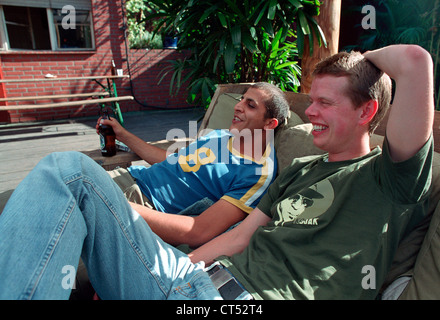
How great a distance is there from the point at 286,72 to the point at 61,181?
255 centimetres

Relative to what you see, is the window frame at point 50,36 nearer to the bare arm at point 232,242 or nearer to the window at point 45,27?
the window at point 45,27

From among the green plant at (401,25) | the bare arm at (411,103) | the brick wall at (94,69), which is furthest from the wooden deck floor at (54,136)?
the green plant at (401,25)

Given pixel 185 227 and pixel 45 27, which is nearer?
pixel 185 227

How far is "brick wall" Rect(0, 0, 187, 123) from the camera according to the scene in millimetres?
6270

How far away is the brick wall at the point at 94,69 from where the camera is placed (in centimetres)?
627

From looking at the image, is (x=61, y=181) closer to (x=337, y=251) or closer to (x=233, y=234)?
(x=233, y=234)

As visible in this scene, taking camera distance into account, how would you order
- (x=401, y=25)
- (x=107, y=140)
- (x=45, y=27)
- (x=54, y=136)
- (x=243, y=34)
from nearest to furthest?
(x=107, y=140)
(x=243, y=34)
(x=54, y=136)
(x=401, y=25)
(x=45, y=27)

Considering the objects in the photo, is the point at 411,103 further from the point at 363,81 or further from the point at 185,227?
the point at 185,227

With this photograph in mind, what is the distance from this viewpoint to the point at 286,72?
303cm

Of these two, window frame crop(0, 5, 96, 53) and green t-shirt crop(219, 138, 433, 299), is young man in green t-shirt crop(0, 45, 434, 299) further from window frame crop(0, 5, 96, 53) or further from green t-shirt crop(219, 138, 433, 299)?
window frame crop(0, 5, 96, 53)

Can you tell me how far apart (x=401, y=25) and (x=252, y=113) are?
504 centimetres

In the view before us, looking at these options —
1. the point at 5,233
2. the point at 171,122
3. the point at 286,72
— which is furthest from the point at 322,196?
the point at 171,122

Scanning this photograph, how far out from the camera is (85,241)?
3.32 feet

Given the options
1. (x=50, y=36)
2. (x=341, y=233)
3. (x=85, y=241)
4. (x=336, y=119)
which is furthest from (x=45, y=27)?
(x=341, y=233)
